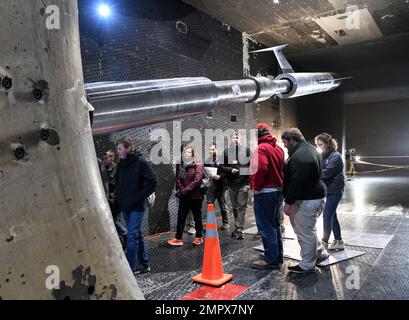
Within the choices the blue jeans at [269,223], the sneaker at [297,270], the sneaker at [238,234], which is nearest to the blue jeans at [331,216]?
the blue jeans at [269,223]

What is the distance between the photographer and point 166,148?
621 centimetres

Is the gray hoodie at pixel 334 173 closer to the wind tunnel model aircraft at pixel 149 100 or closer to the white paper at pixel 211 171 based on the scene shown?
the white paper at pixel 211 171

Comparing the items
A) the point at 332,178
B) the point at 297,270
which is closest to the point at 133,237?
the point at 297,270

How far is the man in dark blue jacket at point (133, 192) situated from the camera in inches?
163

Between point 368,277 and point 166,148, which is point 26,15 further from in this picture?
point 166,148

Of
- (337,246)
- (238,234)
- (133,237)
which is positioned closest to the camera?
(133,237)

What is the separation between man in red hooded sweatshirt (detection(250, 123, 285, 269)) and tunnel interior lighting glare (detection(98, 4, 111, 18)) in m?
2.99

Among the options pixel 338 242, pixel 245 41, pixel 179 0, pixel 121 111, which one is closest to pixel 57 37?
pixel 121 111

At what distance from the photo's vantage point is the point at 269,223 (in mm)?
4297

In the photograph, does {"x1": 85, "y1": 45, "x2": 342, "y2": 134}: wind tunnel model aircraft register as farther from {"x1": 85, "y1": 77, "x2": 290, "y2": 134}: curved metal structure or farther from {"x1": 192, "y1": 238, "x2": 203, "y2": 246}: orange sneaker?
{"x1": 192, "y1": 238, "x2": 203, "y2": 246}: orange sneaker

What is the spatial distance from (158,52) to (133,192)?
9.85 feet

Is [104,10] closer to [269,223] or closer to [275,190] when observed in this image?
[275,190]

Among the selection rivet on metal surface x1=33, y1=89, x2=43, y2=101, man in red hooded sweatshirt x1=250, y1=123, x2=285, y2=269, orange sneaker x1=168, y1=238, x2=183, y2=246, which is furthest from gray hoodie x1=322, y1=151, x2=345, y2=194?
rivet on metal surface x1=33, y1=89, x2=43, y2=101
